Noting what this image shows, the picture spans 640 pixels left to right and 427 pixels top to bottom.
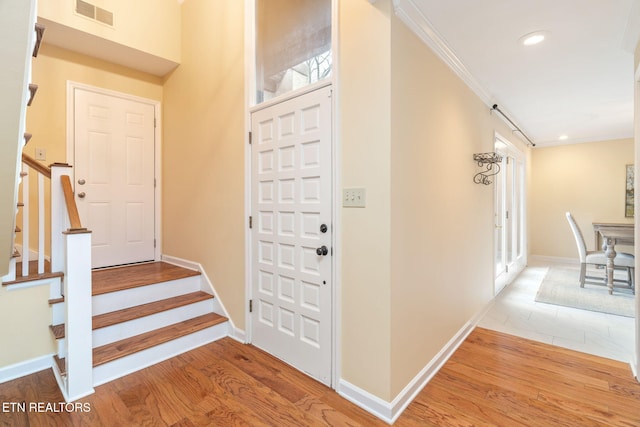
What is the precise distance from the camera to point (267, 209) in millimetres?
2404

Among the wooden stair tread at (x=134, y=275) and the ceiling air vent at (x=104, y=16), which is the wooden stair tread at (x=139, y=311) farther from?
the ceiling air vent at (x=104, y=16)

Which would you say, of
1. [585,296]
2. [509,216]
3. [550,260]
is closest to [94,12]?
[509,216]

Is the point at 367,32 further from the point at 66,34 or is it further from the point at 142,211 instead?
the point at 142,211

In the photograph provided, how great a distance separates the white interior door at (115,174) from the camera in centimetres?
329

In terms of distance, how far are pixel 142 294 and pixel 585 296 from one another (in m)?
5.13

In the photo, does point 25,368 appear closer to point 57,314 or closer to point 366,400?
point 57,314

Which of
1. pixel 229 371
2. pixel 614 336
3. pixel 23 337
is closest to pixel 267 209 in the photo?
pixel 229 371

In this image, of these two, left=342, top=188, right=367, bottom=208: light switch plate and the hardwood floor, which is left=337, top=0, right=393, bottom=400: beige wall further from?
→ the hardwood floor

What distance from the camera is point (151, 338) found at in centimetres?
235

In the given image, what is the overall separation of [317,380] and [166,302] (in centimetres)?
157

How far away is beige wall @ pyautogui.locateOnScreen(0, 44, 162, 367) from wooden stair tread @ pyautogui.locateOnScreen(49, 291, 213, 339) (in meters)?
0.15

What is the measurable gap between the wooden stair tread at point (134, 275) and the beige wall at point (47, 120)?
1.25 feet

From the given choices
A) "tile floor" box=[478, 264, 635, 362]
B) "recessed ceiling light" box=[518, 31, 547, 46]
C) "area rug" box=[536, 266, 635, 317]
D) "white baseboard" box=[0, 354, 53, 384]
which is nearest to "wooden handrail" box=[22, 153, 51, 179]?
"white baseboard" box=[0, 354, 53, 384]

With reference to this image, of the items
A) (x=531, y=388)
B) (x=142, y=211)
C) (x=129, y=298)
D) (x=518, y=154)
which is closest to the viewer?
(x=531, y=388)
